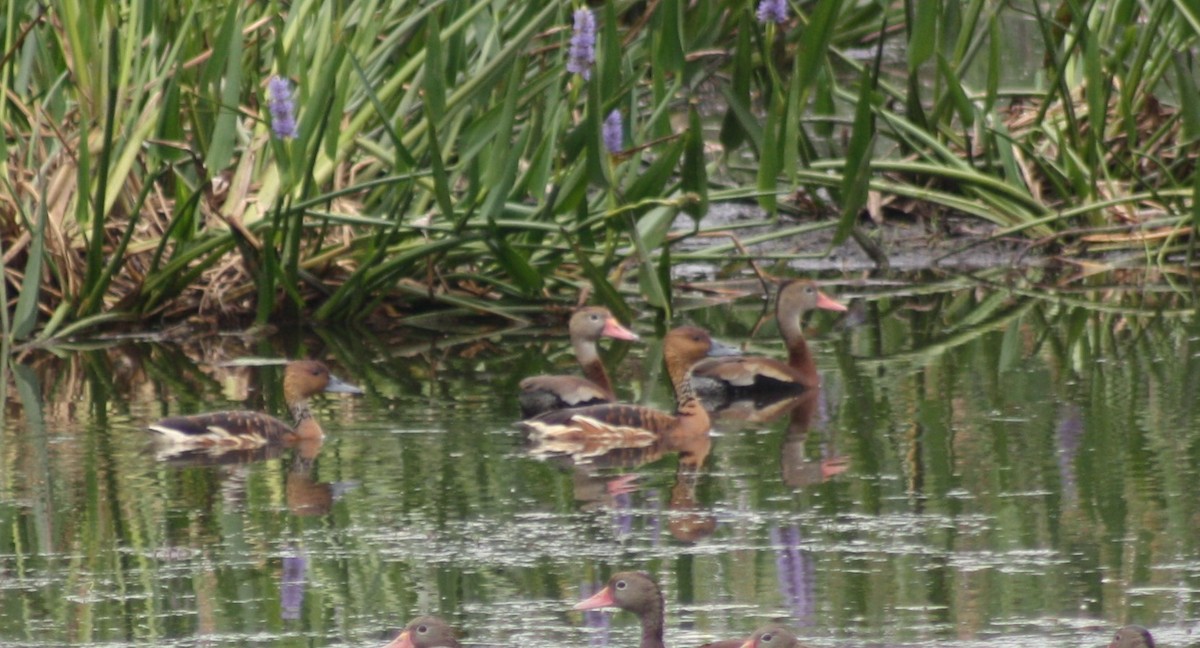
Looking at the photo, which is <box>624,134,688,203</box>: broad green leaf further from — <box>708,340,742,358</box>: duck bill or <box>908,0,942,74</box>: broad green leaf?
<box>908,0,942,74</box>: broad green leaf

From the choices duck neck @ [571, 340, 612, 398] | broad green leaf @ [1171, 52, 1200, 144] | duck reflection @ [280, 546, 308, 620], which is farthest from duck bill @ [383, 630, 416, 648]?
broad green leaf @ [1171, 52, 1200, 144]

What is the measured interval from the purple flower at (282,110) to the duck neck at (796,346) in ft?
7.88

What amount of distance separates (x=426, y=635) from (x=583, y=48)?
5.35 metres

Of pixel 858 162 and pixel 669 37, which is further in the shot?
pixel 858 162

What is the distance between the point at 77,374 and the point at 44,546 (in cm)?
395

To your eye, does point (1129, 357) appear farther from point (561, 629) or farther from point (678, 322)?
point (561, 629)

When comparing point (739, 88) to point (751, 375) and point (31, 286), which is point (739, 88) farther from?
point (31, 286)

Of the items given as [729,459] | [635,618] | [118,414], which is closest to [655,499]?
[729,459]

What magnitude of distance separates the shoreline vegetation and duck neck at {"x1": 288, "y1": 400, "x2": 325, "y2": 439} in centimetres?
134

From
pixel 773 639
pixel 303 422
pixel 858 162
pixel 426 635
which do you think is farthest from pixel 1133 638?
pixel 858 162

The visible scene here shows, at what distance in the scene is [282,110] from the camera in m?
10.8

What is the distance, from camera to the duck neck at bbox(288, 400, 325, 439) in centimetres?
970

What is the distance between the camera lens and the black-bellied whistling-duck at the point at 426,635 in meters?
5.93

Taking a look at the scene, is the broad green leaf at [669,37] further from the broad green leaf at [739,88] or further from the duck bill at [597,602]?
the duck bill at [597,602]
